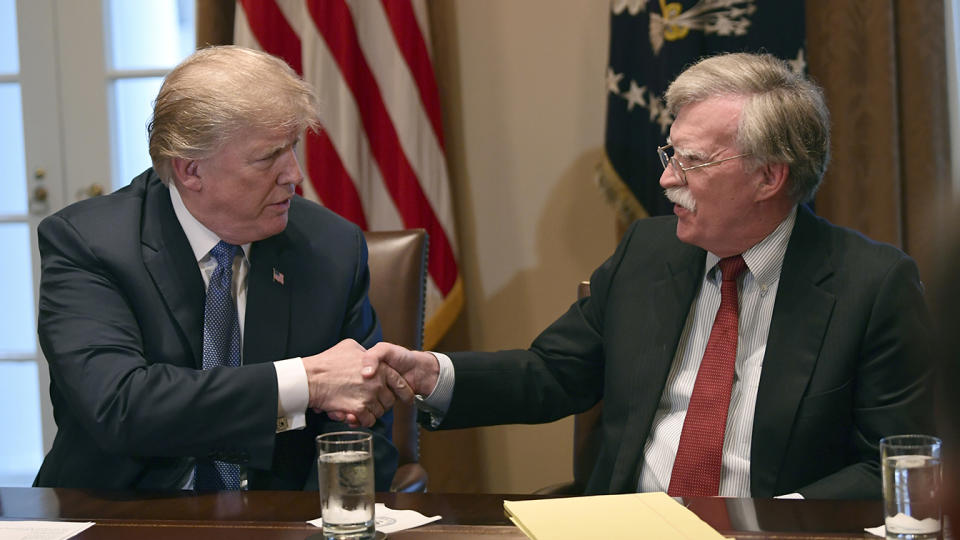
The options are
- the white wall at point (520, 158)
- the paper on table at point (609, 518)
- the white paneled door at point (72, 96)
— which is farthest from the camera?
the white paneled door at point (72, 96)

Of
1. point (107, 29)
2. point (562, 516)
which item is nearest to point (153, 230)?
point (562, 516)

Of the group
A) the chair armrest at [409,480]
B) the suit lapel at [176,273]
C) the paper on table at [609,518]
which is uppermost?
the suit lapel at [176,273]

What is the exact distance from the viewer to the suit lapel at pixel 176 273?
2.04m

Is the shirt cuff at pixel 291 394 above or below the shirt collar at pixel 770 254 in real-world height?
below

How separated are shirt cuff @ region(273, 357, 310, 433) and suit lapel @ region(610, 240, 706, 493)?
0.65 meters

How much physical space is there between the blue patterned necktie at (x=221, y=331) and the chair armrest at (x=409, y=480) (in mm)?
410

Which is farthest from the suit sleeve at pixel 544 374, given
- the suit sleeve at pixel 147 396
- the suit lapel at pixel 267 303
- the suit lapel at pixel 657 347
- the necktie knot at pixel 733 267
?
the suit sleeve at pixel 147 396

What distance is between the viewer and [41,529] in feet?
5.00

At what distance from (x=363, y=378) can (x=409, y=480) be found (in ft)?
1.39

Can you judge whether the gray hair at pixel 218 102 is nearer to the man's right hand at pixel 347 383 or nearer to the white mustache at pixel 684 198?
the man's right hand at pixel 347 383

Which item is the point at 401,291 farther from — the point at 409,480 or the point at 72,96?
the point at 72,96

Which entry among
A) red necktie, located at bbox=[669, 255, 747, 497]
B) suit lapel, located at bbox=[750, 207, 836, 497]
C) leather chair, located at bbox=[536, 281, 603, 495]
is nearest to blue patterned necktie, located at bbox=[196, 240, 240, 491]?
leather chair, located at bbox=[536, 281, 603, 495]

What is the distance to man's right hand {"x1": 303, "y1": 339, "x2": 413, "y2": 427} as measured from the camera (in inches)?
77.4

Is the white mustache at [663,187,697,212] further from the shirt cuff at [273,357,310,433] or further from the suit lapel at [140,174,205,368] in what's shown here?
the suit lapel at [140,174,205,368]
